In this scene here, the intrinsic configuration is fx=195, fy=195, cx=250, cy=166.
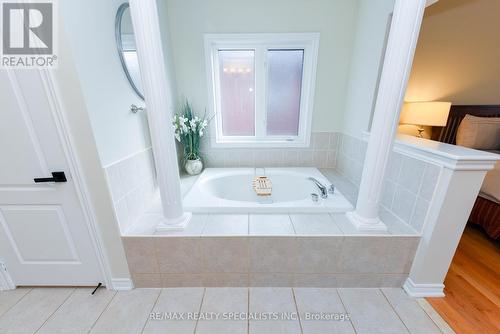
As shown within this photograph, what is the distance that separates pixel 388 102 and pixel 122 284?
2071 millimetres

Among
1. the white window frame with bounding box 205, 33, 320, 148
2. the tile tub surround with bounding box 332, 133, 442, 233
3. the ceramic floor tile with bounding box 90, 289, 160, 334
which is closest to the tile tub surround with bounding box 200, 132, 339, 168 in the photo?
the white window frame with bounding box 205, 33, 320, 148

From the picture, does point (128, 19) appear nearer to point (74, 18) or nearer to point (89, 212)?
point (74, 18)

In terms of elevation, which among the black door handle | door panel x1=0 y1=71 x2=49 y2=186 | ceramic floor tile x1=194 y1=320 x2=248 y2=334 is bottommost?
ceramic floor tile x1=194 y1=320 x2=248 y2=334

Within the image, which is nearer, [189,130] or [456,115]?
[189,130]

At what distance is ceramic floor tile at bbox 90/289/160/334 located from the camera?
1140 mm

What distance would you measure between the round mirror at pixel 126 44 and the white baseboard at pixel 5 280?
1537mm

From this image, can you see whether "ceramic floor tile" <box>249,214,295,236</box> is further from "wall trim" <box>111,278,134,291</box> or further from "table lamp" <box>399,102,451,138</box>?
"table lamp" <box>399,102,451,138</box>

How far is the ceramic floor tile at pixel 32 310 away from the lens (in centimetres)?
115

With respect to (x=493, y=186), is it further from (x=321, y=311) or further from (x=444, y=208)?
(x=321, y=311)

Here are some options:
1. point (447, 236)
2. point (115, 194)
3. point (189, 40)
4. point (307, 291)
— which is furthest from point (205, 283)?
point (189, 40)

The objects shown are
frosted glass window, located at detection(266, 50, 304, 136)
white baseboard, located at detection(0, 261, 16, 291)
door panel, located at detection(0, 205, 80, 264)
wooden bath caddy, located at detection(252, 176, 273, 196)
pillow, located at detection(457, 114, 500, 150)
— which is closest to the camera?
door panel, located at detection(0, 205, 80, 264)

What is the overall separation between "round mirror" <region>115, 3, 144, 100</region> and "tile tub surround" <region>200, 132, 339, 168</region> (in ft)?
3.27

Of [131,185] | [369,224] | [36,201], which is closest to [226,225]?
[131,185]

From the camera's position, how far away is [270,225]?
1348 millimetres
